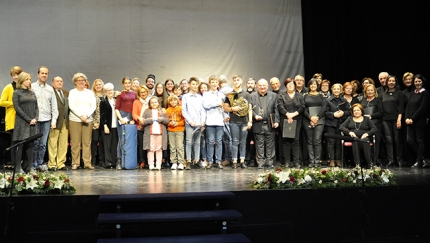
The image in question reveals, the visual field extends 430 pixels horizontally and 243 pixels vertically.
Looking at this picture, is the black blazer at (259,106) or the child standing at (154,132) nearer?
the child standing at (154,132)

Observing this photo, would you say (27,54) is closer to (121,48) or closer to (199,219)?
(121,48)

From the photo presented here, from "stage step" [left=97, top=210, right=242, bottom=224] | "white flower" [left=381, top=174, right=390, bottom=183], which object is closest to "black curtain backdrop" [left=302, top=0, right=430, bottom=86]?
"white flower" [left=381, top=174, right=390, bottom=183]

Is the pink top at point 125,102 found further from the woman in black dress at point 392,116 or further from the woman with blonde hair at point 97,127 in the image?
the woman in black dress at point 392,116

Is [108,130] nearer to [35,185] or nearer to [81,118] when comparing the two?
[81,118]

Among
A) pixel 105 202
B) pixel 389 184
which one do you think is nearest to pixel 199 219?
pixel 105 202

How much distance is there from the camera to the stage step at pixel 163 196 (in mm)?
4805

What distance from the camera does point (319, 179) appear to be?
18.0 ft

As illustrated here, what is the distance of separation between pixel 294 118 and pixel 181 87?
2176mm

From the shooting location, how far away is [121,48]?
10.5m

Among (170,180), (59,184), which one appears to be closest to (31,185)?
(59,184)

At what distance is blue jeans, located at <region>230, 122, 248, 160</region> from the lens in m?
8.38

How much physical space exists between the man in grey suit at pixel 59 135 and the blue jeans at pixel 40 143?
0.26 m

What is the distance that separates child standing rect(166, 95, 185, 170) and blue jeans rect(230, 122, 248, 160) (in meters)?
0.84

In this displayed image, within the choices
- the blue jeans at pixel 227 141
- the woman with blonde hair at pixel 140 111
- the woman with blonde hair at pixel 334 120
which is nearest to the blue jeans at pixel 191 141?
the blue jeans at pixel 227 141
